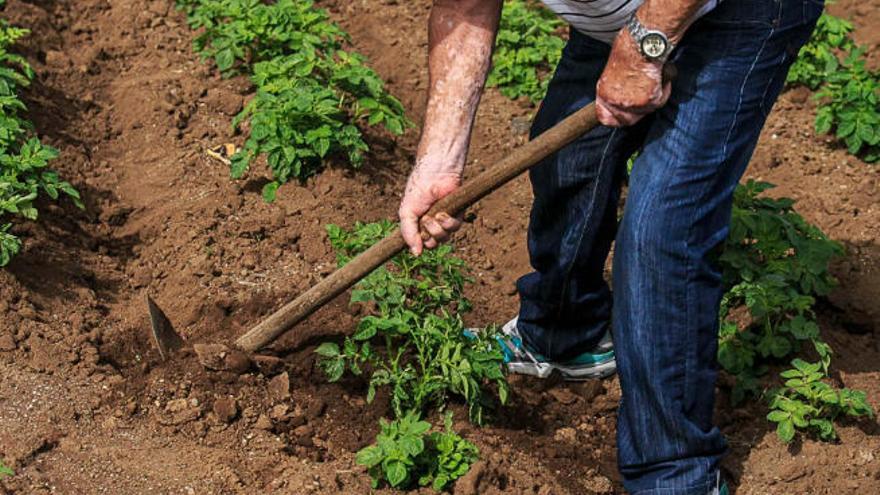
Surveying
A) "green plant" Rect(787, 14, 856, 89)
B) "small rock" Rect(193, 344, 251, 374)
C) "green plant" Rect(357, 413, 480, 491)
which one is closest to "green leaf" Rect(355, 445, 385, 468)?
"green plant" Rect(357, 413, 480, 491)

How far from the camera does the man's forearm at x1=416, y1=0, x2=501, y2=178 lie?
3486 millimetres

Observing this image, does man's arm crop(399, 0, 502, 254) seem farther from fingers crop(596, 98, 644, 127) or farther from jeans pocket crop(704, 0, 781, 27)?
jeans pocket crop(704, 0, 781, 27)

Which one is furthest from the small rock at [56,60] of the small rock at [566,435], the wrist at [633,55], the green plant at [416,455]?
the wrist at [633,55]

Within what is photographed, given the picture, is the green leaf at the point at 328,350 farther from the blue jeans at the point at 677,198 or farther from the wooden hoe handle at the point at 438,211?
the blue jeans at the point at 677,198

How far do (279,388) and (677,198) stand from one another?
4.70 feet

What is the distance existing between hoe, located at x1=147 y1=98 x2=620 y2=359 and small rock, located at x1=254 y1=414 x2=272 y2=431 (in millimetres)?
231

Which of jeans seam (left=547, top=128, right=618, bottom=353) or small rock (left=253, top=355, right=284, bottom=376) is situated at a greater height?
jeans seam (left=547, top=128, right=618, bottom=353)

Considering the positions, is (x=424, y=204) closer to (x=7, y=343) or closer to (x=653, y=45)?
(x=653, y=45)

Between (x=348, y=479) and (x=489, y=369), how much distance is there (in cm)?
52

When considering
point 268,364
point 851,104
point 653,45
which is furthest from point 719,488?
point 851,104

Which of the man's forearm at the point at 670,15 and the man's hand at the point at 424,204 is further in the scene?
the man's hand at the point at 424,204

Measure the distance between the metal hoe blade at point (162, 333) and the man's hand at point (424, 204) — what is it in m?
0.97

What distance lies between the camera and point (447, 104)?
11.6ft

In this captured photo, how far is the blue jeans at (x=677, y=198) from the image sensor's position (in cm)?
320
